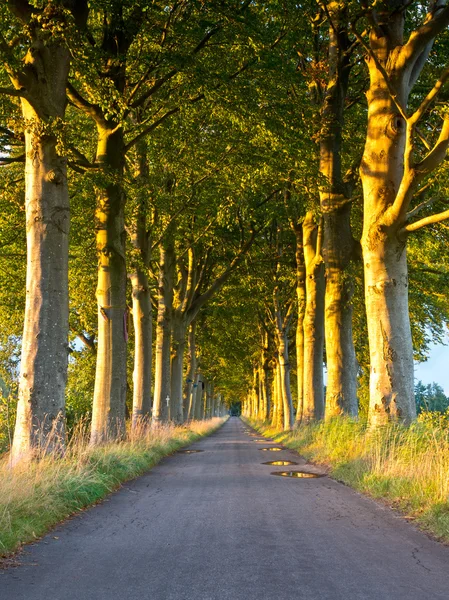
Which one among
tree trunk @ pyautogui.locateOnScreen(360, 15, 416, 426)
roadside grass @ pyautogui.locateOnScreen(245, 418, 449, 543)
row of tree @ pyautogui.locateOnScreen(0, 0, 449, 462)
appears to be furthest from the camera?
tree trunk @ pyautogui.locateOnScreen(360, 15, 416, 426)

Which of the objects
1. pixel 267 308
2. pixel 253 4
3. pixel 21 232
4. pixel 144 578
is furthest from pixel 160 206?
pixel 267 308

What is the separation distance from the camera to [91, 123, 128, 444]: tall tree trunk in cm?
1238

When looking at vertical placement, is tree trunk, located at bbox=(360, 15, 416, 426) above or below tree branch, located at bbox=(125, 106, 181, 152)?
below

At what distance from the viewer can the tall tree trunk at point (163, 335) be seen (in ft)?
68.6

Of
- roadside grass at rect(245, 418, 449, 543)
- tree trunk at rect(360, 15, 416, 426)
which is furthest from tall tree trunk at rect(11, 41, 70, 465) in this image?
tree trunk at rect(360, 15, 416, 426)

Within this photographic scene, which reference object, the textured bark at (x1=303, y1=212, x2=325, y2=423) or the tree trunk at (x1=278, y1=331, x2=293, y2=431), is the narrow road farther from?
the tree trunk at (x1=278, y1=331, x2=293, y2=431)

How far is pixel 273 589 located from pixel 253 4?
13.7 m

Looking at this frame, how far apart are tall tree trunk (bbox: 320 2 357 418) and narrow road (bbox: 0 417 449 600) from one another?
7.11 metres

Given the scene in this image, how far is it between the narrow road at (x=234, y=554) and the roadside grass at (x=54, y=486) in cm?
19

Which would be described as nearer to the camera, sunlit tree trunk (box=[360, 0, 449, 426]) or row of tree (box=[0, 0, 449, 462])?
row of tree (box=[0, 0, 449, 462])

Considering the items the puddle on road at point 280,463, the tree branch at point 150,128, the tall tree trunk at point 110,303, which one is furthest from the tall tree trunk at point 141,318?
the puddle on road at point 280,463

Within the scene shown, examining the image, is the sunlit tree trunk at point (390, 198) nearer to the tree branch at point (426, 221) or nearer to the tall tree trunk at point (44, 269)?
the tree branch at point (426, 221)

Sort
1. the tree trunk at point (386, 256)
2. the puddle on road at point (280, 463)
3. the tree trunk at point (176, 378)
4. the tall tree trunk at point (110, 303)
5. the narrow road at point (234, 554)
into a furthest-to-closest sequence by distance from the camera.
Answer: the tree trunk at point (176, 378), the puddle on road at point (280, 463), the tall tree trunk at point (110, 303), the tree trunk at point (386, 256), the narrow road at point (234, 554)

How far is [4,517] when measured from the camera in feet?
A: 16.9
